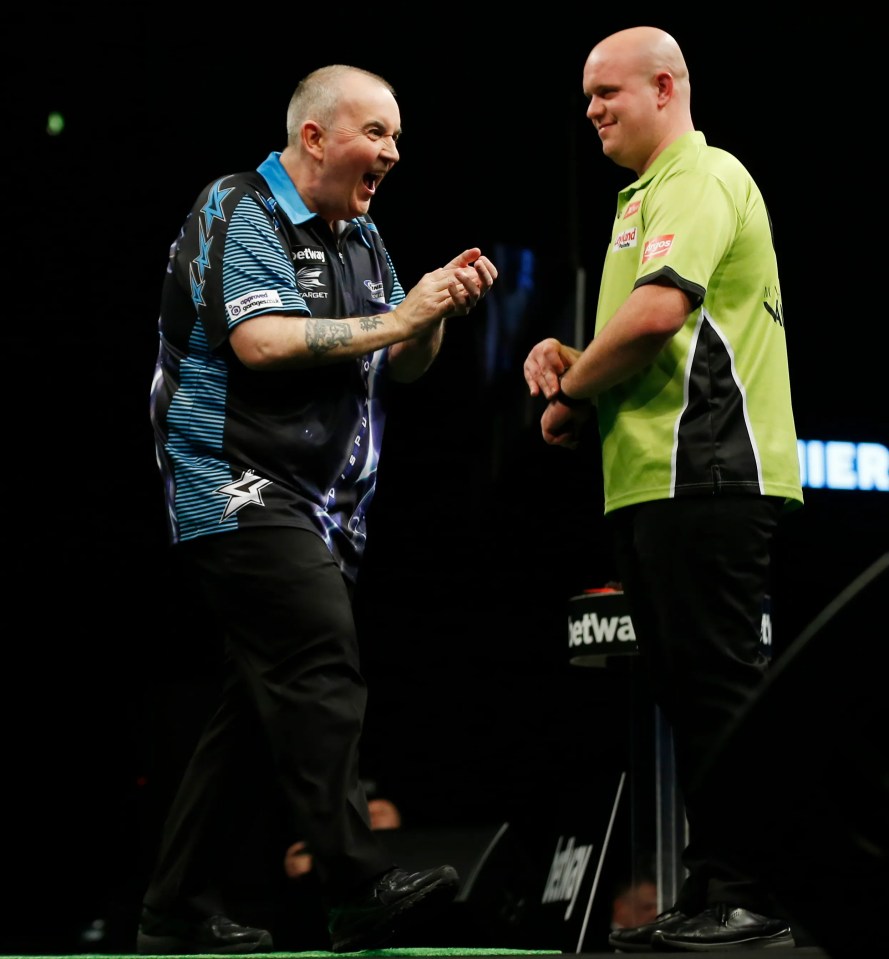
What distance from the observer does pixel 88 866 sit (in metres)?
7.84

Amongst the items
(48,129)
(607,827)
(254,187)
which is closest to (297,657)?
(254,187)

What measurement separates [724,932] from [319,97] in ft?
5.54

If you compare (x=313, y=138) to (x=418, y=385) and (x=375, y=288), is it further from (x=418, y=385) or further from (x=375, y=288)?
(x=418, y=385)

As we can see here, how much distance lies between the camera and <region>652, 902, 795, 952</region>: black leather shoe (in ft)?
6.71

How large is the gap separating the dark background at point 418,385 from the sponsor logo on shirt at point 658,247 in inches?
121

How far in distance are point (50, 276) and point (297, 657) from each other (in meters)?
5.22

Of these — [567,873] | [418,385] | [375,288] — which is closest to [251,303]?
[375,288]

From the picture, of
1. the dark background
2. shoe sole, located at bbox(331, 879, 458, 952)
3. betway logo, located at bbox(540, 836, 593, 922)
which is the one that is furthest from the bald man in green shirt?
the dark background

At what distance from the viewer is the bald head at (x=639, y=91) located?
2422mm

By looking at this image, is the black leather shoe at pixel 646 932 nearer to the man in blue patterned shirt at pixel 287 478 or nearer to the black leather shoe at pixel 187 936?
the man in blue patterned shirt at pixel 287 478

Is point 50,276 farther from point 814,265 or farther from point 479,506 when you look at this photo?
point 814,265

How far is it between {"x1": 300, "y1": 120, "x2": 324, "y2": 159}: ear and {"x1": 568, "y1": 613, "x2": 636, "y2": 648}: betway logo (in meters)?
1.64

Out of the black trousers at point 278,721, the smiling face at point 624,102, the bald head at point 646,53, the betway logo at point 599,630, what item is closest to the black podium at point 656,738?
the betway logo at point 599,630

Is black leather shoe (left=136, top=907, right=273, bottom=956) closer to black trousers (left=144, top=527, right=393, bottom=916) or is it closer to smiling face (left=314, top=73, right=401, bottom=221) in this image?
black trousers (left=144, top=527, right=393, bottom=916)
